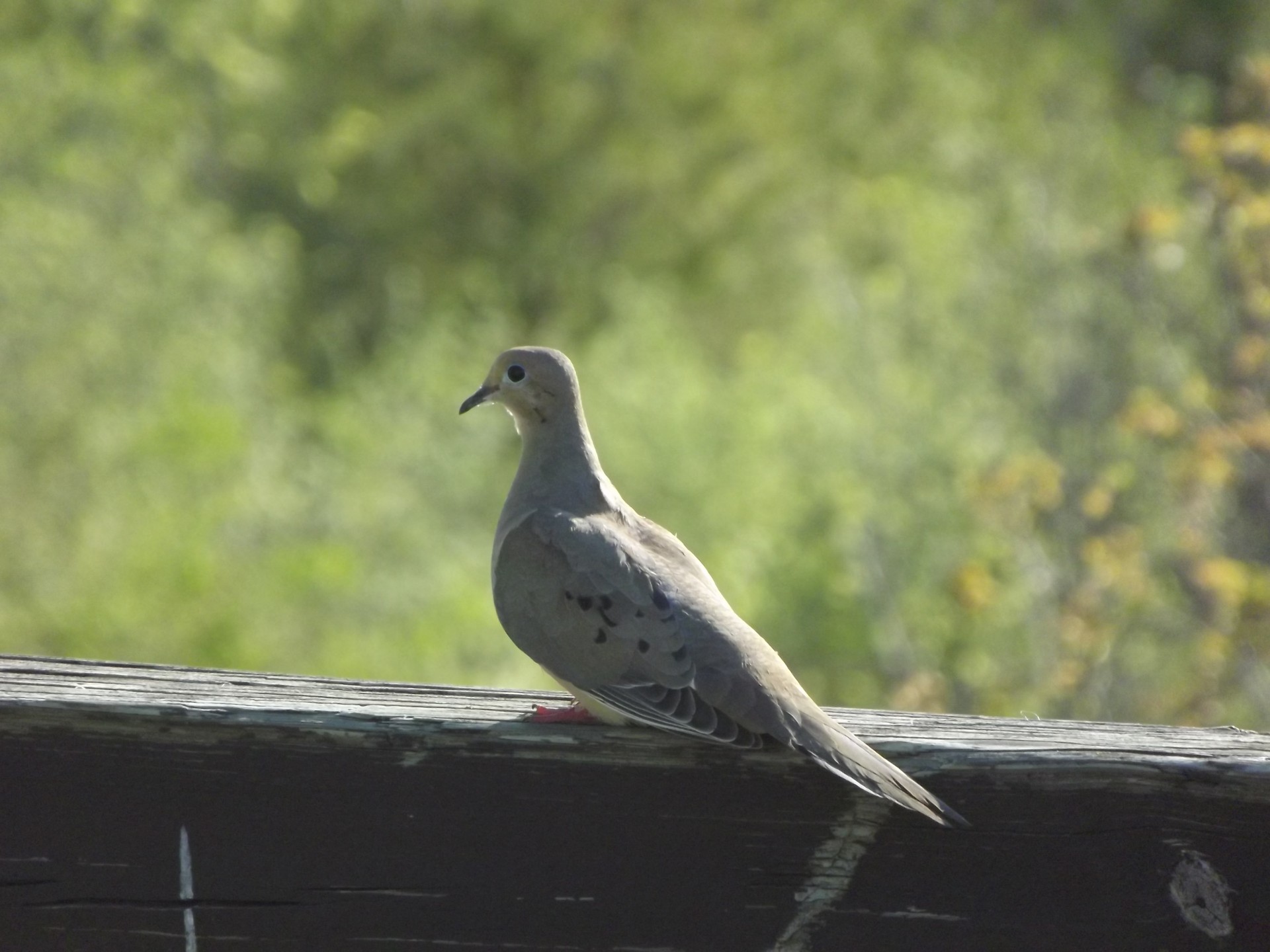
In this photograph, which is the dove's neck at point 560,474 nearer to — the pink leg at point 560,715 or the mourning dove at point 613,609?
the mourning dove at point 613,609

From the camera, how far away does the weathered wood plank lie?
183 centimetres

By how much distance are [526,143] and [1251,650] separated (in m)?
12.0

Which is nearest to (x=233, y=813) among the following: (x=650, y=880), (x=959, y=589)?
(x=650, y=880)

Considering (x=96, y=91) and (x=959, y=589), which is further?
(x=96, y=91)

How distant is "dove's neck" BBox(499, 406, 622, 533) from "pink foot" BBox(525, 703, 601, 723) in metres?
0.76

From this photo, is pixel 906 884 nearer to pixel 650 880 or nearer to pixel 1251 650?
pixel 650 880

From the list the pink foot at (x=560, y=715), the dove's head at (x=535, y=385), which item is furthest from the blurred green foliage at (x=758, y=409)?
the pink foot at (x=560, y=715)

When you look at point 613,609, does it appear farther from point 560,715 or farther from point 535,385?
point 535,385

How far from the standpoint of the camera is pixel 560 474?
10.9 feet

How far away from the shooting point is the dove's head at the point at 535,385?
11.4ft

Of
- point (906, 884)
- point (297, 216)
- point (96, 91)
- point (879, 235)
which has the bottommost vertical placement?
point (906, 884)

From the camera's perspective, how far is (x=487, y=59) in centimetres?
1736

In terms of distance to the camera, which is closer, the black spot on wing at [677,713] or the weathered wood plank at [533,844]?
the weathered wood plank at [533,844]

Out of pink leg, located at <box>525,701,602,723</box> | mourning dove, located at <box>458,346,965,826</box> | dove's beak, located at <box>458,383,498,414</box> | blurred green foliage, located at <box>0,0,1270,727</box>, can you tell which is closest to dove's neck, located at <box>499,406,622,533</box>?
mourning dove, located at <box>458,346,965,826</box>
